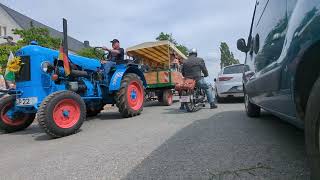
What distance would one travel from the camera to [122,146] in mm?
5340

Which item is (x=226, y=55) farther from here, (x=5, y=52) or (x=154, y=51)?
(x=154, y=51)

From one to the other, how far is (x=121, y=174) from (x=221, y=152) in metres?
1.36

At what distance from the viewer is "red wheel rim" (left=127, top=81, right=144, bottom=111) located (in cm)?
983

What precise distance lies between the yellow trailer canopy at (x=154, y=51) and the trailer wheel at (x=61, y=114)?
26.0ft

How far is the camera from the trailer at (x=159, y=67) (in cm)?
1372

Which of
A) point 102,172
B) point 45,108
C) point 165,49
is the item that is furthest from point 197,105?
point 102,172

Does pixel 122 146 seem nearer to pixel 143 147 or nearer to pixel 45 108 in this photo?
pixel 143 147

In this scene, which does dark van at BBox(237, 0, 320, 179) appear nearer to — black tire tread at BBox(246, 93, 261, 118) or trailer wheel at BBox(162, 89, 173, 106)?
black tire tread at BBox(246, 93, 261, 118)

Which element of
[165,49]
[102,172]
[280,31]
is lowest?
[102,172]

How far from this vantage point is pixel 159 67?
52.1 feet

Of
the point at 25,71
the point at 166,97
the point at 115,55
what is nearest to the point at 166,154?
the point at 25,71

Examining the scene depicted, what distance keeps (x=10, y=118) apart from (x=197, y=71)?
5.57 metres

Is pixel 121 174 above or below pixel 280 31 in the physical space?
below

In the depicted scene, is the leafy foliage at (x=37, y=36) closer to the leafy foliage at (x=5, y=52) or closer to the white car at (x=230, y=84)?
the leafy foliage at (x=5, y=52)
